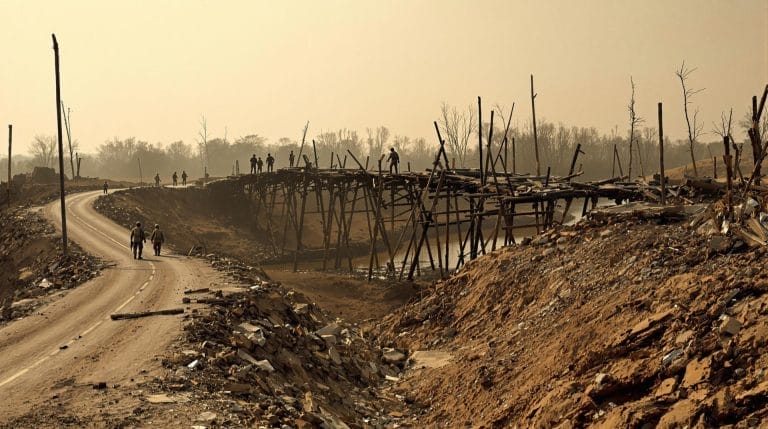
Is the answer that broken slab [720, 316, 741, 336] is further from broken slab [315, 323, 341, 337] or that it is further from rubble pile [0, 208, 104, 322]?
rubble pile [0, 208, 104, 322]

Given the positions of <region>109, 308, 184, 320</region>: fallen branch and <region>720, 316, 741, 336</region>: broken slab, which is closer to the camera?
<region>720, 316, 741, 336</region>: broken slab

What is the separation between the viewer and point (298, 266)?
135 ft

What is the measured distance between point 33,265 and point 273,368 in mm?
19392

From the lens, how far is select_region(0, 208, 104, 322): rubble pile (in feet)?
64.6

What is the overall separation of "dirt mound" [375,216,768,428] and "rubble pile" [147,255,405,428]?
3.49 ft

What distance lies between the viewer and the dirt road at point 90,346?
9.62 meters

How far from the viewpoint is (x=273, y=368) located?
40.9 ft

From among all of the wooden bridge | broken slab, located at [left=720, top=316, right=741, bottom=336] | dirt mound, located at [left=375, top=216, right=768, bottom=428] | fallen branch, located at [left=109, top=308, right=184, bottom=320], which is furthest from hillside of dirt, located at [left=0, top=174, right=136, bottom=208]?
broken slab, located at [left=720, top=316, right=741, bottom=336]

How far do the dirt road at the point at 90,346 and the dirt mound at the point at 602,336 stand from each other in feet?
17.0

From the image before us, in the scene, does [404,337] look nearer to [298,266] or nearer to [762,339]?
[762,339]

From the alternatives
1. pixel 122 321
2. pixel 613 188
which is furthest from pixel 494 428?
pixel 613 188

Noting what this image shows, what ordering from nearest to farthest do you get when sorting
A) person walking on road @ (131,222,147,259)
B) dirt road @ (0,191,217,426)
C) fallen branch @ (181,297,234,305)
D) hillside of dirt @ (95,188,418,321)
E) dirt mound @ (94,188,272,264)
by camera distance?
dirt road @ (0,191,217,426) → fallen branch @ (181,297,234,305) → hillside of dirt @ (95,188,418,321) → person walking on road @ (131,222,147,259) → dirt mound @ (94,188,272,264)

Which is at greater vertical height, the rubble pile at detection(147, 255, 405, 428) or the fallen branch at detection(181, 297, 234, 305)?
the fallen branch at detection(181, 297, 234, 305)

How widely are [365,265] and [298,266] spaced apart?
161 inches
